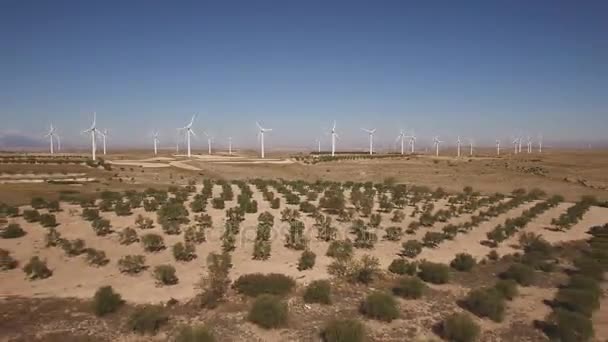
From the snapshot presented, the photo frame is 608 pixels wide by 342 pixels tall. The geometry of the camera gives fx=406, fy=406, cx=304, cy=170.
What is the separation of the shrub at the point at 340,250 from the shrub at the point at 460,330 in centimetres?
674

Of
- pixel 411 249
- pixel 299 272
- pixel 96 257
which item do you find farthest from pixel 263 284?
pixel 411 249

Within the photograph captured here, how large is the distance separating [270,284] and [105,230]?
39.6 feet

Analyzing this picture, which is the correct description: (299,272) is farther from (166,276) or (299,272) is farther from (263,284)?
(166,276)

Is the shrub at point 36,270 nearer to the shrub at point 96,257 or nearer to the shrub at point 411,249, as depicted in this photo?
the shrub at point 96,257

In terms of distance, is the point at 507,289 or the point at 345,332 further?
the point at 507,289

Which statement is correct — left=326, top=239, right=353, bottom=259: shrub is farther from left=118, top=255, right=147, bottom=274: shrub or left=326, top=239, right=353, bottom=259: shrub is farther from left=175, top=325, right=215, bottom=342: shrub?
left=175, top=325, right=215, bottom=342: shrub

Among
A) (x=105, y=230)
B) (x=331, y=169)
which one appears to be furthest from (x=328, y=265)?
(x=331, y=169)

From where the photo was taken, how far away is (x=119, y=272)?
1614 cm

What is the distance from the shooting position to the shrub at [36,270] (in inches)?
613

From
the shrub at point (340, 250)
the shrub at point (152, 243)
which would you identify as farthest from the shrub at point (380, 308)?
the shrub at point (152, 243)

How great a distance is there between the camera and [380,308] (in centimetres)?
1224

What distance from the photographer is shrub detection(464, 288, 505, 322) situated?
12391 millimetres

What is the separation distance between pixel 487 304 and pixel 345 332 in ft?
16.1

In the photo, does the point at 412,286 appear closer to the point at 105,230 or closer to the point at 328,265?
the point at 328,265
